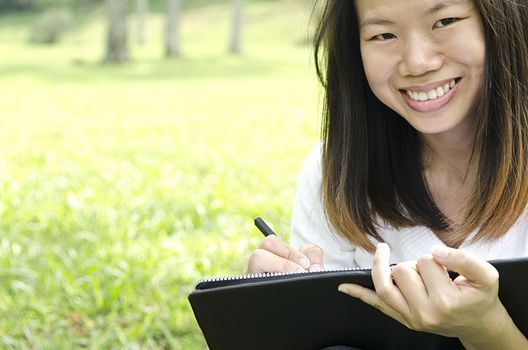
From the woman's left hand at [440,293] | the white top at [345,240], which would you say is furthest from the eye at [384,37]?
the woman's left hand at [440,293]

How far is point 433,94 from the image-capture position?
1887mm

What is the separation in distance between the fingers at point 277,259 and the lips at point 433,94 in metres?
0.38

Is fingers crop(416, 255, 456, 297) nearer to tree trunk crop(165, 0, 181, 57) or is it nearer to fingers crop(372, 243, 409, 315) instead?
fingers crop(372, 243, 409, 315)

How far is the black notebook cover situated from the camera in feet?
5.17

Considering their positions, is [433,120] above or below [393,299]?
above

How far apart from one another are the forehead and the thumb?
0.54 meters

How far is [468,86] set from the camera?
6.17ft

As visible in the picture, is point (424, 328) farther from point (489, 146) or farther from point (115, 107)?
point (115, 107)

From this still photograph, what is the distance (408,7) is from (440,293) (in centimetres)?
60

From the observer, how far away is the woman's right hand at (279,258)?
1.83 metres

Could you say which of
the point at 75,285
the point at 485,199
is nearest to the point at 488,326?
the point at 485,199

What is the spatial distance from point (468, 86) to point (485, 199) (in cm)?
23

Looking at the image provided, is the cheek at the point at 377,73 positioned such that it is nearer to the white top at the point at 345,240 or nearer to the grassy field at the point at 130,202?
the white top at the point at 345,240

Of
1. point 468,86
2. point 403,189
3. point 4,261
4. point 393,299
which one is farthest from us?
point 4,261
